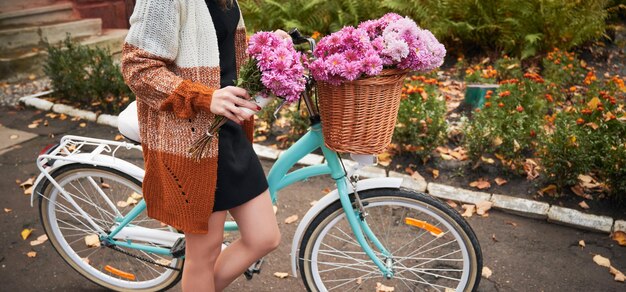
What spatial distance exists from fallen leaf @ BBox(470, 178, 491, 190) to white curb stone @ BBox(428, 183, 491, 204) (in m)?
0.11

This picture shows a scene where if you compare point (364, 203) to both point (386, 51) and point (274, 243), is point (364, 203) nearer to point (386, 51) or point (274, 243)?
point (274, 243)

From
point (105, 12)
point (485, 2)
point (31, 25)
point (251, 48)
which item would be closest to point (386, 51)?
point (251, 48)

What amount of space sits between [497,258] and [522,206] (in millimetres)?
615

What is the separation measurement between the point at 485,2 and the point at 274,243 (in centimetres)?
559

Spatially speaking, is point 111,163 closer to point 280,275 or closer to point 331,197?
point 331,197

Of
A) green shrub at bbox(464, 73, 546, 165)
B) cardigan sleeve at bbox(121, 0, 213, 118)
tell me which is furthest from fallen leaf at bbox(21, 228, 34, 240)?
green shrub at bbox(464, 73, 546, 165)

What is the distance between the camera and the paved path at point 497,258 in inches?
123

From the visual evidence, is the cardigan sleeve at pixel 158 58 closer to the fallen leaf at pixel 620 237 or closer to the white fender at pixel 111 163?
the white fender at pixel 111 163

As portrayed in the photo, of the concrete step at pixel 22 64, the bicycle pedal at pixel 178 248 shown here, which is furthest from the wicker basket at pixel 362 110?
the concrete step at pixel 22 64

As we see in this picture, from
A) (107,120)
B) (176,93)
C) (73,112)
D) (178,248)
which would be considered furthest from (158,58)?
(73,112)

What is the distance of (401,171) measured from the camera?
429cm

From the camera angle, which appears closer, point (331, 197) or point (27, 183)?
point (331, 197)

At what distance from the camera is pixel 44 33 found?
7.95m

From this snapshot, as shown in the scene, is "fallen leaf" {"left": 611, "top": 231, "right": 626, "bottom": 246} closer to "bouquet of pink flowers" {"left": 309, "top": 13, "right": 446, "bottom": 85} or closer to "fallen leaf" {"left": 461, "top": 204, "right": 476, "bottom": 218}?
"fallen leaf" {"left": 461, "top": 204, "right": 476, "bottom": 218}
